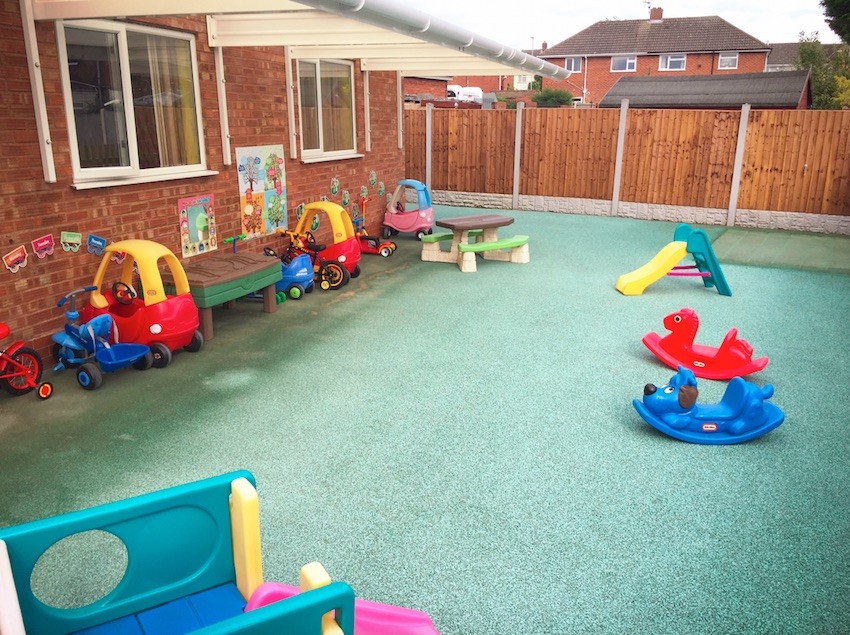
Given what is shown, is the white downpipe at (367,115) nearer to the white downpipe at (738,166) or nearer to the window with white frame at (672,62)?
the white downpipe at (738,166)

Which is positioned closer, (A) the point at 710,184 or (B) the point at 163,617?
(B) the point at 163,617

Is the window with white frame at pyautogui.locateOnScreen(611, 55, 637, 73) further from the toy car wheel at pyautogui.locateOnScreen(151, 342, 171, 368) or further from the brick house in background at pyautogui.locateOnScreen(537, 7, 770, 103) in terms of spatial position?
the toy car wheel at pyautogui.locateOnScreen(151, 342, 171, 368)

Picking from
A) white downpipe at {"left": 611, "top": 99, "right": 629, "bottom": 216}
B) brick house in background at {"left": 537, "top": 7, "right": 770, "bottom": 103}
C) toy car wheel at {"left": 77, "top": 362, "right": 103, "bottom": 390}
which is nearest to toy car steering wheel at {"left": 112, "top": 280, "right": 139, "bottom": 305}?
toy car wheel at {"left": 77, "top": 362, "right": 103, "bottom": 390}

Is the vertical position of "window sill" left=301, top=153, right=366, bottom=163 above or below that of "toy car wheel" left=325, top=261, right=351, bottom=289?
above

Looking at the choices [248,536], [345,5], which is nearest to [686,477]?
[248,536]

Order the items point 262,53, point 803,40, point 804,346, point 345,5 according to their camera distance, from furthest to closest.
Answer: point 803,40, point 262,53, point 804,346, point 345,5

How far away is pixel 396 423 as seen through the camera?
4.84m

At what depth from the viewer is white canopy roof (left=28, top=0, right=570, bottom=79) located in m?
5.27

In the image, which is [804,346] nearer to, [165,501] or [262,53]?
[165,501]

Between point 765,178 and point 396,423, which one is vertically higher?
point 765,178

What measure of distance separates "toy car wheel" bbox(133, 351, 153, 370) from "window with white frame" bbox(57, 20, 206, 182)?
1720 mm

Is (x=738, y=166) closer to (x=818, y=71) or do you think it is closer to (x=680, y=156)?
(x=680, y=156)

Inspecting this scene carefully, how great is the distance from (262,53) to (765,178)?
9.71m

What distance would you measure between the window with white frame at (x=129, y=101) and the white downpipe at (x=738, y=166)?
400 inches
